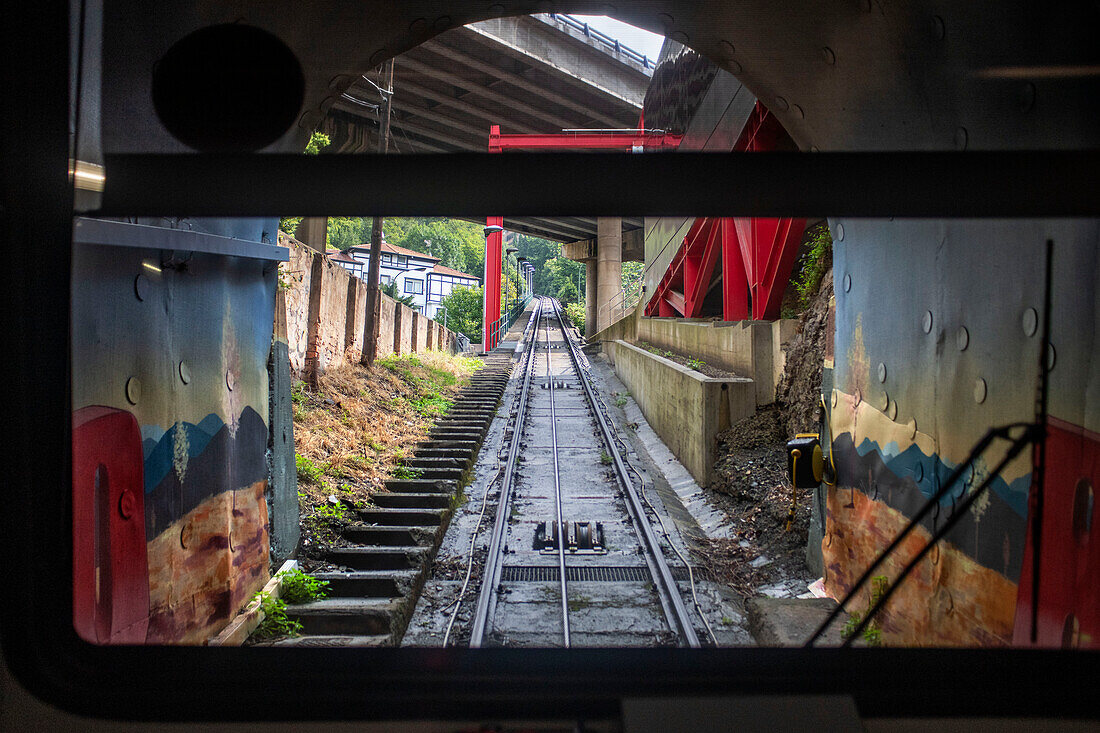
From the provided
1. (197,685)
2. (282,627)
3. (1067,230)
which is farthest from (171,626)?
(1067,230)

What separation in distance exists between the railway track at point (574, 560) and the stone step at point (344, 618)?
548 millimetres

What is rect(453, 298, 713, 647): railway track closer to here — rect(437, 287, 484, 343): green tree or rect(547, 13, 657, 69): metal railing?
rect(547, 13, 657, 69): metal railing

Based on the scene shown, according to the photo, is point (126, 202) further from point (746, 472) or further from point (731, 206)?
point (746, 472)

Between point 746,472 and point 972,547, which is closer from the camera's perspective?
point 972,547

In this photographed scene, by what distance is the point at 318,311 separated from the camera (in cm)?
1225

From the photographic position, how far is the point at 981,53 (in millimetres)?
2939

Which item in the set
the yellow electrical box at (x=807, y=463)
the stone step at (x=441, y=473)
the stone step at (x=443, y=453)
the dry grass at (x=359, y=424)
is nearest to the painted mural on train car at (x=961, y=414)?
the yellow electrical box at (x=807, y=463)

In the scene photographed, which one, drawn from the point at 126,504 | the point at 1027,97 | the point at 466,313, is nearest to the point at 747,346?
the point at 1027,97

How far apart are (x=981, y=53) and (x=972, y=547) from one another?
7.29 ft

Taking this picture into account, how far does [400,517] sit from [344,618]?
8.36 ft

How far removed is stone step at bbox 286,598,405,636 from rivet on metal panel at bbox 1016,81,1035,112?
524cm

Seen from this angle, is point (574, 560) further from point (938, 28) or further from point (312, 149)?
point (312, 149)

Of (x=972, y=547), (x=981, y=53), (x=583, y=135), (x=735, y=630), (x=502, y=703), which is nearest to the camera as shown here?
(x=502, y=703)

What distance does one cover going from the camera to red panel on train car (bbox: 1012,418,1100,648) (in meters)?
2.22
